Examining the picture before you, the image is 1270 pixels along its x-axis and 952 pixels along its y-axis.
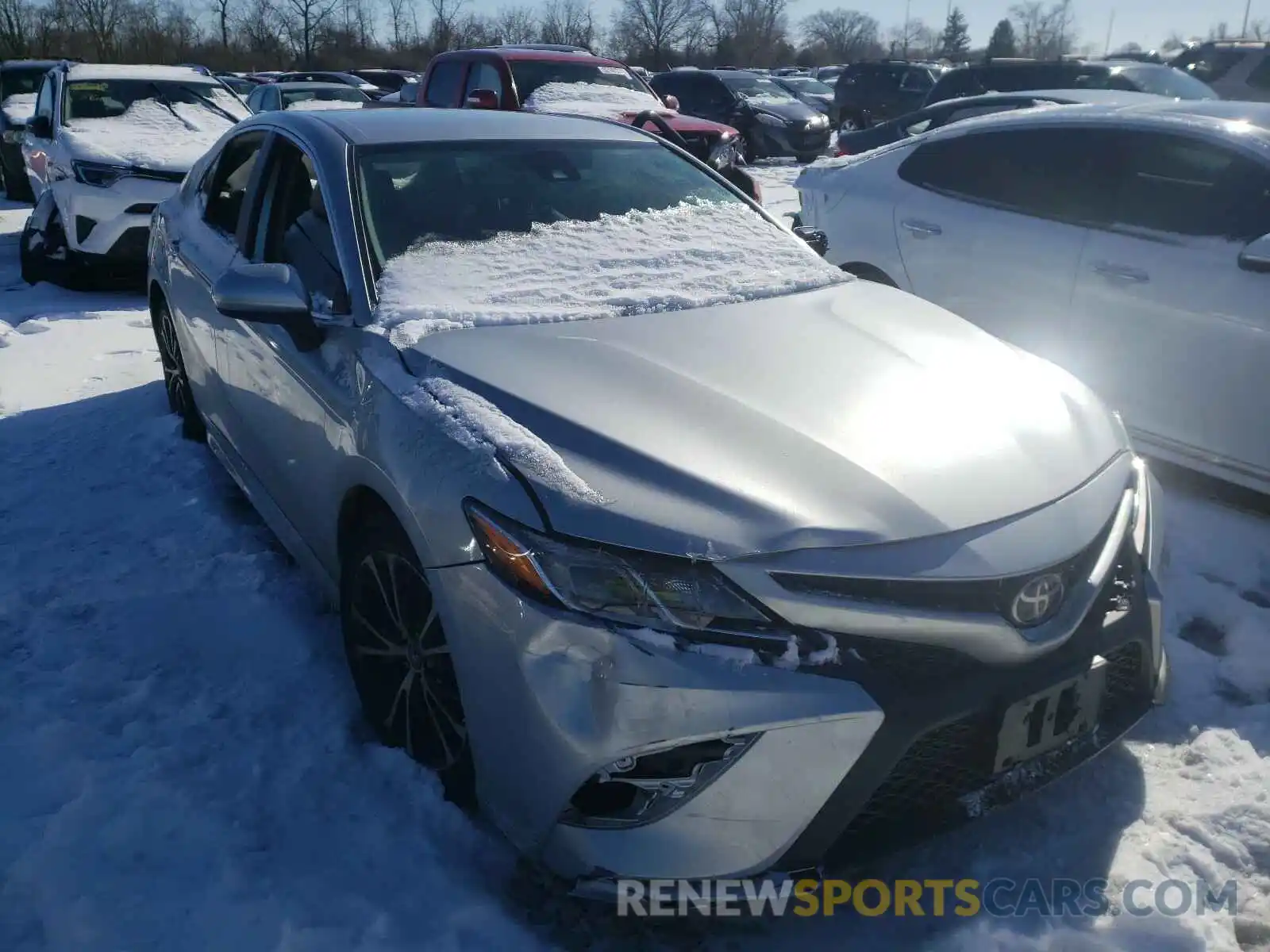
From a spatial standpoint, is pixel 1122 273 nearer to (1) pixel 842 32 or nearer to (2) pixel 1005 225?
(2) pixel 1005 225

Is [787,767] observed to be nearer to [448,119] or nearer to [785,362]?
[785,362]

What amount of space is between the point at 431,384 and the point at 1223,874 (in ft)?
6.68

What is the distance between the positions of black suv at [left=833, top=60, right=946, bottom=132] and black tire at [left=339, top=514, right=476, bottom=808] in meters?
21.7

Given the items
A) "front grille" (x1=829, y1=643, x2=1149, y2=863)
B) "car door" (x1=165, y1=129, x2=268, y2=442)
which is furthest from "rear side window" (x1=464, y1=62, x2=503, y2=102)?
"front grille" (x1=829, y1=643, x2=1149, y2=863)

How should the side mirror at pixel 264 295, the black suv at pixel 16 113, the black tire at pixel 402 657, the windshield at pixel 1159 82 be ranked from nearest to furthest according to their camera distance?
the black tire at pixel 402 657
the side mirror at pixel 264 295
the windshield at pixel 1159 82
the black suv at pixel 16 113

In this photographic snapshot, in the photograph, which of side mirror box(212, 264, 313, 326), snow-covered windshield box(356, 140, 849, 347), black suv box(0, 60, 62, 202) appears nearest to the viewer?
side mirror box(212, 264, 313, 326)

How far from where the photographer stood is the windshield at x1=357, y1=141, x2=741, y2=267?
2.89 m

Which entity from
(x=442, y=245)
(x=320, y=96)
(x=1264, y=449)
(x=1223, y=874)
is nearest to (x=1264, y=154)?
(x=1264, y=449)

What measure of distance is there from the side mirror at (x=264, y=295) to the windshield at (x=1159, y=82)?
9724mm

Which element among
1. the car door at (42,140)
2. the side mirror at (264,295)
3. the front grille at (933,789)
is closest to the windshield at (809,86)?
the car door at (42,140)

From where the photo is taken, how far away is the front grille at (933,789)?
6.15ft

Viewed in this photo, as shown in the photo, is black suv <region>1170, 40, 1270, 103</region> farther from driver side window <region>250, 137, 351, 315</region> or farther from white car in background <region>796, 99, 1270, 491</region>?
driver side window <region>250, 137, 351, 315</region>

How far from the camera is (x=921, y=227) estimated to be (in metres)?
4.87

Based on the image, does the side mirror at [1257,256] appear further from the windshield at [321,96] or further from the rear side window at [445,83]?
the windshield at [321,96]
